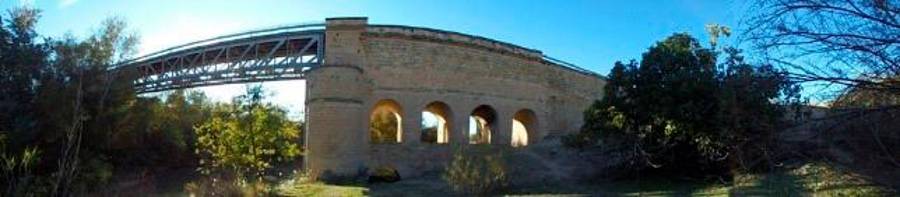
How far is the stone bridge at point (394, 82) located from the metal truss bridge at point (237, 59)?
55 millimetres

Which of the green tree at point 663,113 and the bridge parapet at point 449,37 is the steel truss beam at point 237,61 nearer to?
the bridge parapet at point 449,37

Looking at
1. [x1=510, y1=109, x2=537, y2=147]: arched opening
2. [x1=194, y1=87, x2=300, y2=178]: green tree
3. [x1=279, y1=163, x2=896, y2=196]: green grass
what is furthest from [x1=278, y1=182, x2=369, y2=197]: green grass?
[x1=510, y1=109, x2=537, y2=147]: arched opening

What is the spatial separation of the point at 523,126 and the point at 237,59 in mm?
13429

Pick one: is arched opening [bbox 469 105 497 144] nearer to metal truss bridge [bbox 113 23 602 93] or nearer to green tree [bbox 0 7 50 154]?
metal truss bridge [bbox 113 23 602 93]

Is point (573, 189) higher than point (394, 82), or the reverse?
point (394, 82)

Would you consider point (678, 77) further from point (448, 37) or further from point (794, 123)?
point (794, 123)

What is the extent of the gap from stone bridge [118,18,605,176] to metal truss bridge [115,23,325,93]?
0.06 meters

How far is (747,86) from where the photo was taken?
5703 mm

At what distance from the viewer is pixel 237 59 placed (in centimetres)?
3250

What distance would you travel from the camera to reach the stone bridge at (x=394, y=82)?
2659 cm

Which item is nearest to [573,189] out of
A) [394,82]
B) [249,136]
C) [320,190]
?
[320,190]

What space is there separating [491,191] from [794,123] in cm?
1292

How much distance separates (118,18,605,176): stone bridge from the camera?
87.2ft

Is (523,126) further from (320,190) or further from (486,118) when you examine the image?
(320,190)
